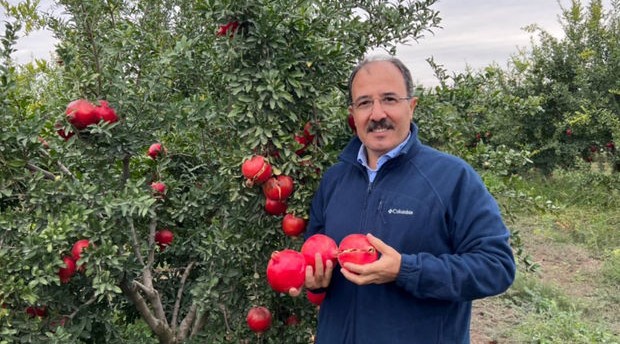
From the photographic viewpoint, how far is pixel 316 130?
210 cm

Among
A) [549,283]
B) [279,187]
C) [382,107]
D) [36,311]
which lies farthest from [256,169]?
[549,283]

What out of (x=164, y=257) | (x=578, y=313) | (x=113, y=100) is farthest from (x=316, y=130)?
(x=578, y=313)

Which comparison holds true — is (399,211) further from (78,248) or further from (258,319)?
(78,248)

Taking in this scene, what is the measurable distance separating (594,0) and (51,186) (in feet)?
36.4

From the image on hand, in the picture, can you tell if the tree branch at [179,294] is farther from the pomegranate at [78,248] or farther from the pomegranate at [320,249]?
the pomegranate at [320,249]

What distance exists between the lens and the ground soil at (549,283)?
4.56 m

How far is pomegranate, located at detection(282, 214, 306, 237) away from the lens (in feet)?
6.81

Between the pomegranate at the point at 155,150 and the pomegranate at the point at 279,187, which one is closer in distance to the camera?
the pomegranate at the point at 279,187

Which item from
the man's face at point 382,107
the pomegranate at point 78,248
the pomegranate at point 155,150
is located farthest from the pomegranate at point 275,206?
the pomegranate at point 155,150

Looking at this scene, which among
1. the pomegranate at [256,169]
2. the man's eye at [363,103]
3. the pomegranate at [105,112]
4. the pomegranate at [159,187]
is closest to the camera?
the man's eye at [363,103]

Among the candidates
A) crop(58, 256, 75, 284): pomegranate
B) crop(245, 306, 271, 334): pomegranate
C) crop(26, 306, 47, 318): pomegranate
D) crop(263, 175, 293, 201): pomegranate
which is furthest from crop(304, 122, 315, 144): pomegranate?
crop(26, 306, 47, 318): pomegranate

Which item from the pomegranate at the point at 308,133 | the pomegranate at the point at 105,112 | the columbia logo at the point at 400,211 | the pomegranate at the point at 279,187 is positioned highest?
the pomegranate at the point at 105,112

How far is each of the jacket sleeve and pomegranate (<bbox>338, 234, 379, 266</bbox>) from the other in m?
0.10

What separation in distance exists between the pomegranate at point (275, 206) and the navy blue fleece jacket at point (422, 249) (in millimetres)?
304
